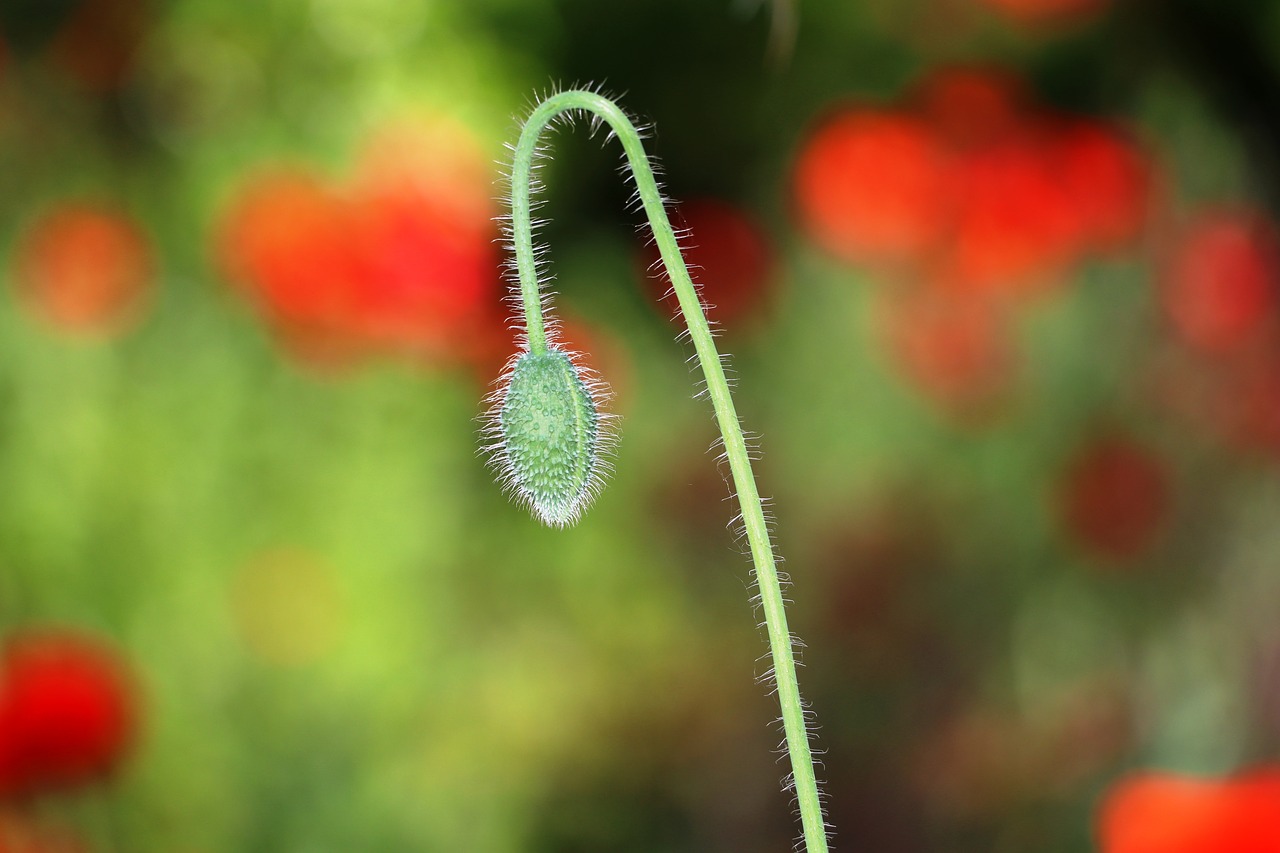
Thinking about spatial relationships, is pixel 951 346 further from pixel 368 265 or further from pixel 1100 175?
pixel 368 265

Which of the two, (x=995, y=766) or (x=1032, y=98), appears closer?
(x=995, y=766)

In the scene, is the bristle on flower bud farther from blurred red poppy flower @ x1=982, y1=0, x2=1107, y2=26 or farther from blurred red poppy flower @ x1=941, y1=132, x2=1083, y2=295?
blurred red poppy flower @ x1=982, y1=0, x2=1107, y2=26

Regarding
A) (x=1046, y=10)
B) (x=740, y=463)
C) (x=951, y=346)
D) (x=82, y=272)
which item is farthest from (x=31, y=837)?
(x=1046, y=10)

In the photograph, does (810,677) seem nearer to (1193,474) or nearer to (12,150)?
(1193,474)

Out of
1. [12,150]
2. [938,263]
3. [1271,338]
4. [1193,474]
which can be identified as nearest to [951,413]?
[938,263]

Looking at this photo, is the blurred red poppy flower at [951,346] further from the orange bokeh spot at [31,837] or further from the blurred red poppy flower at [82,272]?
the orange bokeh spot at [31,837]
